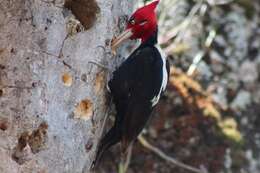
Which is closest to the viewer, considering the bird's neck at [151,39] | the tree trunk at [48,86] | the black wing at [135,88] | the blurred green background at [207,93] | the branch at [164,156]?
the tree trunk at [48,86]

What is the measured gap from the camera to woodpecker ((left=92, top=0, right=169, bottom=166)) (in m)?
2.91

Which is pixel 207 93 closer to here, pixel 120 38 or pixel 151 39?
pixel 151 39

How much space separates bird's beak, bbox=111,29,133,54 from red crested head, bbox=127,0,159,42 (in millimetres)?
30

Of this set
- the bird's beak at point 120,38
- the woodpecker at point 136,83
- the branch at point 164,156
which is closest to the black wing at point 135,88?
the woodpecker at point 136,83

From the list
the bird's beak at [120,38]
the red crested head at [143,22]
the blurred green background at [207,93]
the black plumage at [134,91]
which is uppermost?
the bird's beak at [120,38]

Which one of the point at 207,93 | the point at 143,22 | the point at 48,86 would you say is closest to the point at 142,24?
the point at 143,22

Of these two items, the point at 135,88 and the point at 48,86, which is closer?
the point at 48,86

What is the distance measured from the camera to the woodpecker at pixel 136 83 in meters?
2.91

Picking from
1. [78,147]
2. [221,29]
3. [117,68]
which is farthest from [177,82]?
[78,147]

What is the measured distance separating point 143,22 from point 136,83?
257 millimetres

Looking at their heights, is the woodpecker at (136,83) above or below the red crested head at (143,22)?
below

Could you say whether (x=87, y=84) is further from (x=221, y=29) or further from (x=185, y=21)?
(x=221, y=29)

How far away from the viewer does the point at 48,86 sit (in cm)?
263

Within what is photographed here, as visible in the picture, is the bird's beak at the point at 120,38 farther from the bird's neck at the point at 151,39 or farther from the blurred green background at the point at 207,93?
the blurred green background at the point at 207,93
